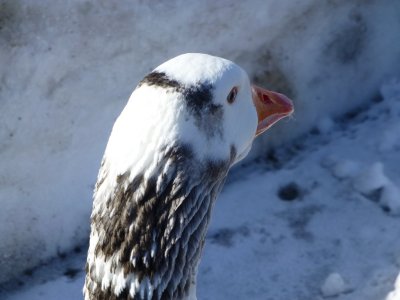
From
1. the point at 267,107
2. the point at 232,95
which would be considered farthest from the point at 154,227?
the point at 267,107

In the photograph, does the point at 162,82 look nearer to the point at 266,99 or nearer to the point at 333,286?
the point at 266,99

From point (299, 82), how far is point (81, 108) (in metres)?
1.26

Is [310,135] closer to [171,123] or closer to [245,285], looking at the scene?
[245,285]

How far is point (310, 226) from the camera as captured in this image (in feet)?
15.5

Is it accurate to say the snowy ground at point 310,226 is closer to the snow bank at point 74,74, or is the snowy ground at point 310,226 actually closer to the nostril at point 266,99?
the snow bank at point 74,74

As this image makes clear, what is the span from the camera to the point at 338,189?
193 inches

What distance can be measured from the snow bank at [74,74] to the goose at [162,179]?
1.26 m

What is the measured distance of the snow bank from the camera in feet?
14.2

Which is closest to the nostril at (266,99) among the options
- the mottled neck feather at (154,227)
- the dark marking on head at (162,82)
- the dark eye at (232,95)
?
the dark eye at (232,95)

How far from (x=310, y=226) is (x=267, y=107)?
4.08 feet

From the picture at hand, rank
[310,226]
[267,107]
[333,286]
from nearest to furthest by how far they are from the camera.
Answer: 1. [267,107]
2. [333,286]
3. [310,226]

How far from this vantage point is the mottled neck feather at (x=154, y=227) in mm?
2971

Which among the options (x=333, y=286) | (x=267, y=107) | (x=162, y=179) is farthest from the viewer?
(x=333, y=286)

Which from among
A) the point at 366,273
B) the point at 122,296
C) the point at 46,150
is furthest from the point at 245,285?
the point at 122,296
